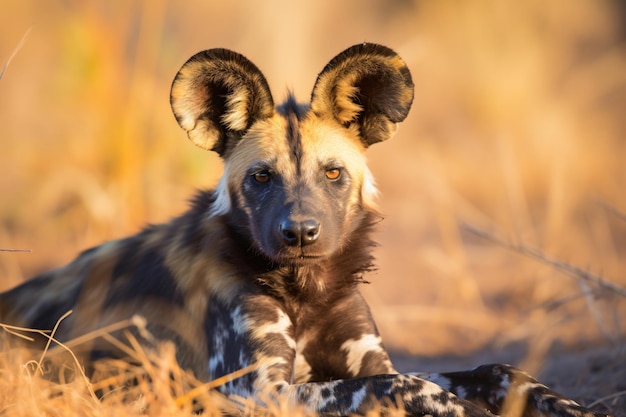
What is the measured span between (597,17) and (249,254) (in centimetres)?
833

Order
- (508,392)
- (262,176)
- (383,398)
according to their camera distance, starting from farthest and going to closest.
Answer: (262,176) < (508,392) < (383,398)

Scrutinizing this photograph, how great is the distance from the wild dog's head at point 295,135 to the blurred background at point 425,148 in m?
0.69

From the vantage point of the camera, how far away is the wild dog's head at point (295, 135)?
2838 mm

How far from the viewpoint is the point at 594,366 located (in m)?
3.61

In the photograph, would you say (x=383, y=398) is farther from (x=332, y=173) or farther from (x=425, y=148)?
(x=425, y=148)

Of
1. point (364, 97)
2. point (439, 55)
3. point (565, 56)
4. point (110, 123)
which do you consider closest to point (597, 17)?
point (565, 56)

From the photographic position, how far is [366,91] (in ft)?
10.1

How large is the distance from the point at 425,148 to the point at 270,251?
218 inches

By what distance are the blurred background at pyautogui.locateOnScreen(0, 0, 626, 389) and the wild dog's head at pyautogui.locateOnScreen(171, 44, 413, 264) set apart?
69 cm

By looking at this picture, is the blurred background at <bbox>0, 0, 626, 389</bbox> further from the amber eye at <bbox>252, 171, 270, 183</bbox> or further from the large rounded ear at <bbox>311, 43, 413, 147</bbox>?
the amber eye at <bbox>252, 171, 270, 183</bbox>

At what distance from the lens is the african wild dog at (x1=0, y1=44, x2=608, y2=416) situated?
2766mm

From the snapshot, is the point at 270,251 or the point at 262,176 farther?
the point at 262,176

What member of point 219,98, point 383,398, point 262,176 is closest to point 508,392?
point 383,398

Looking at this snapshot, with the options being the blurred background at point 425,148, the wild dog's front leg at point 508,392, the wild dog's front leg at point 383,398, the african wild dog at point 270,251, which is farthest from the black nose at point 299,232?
the blurred background at point 425,148
